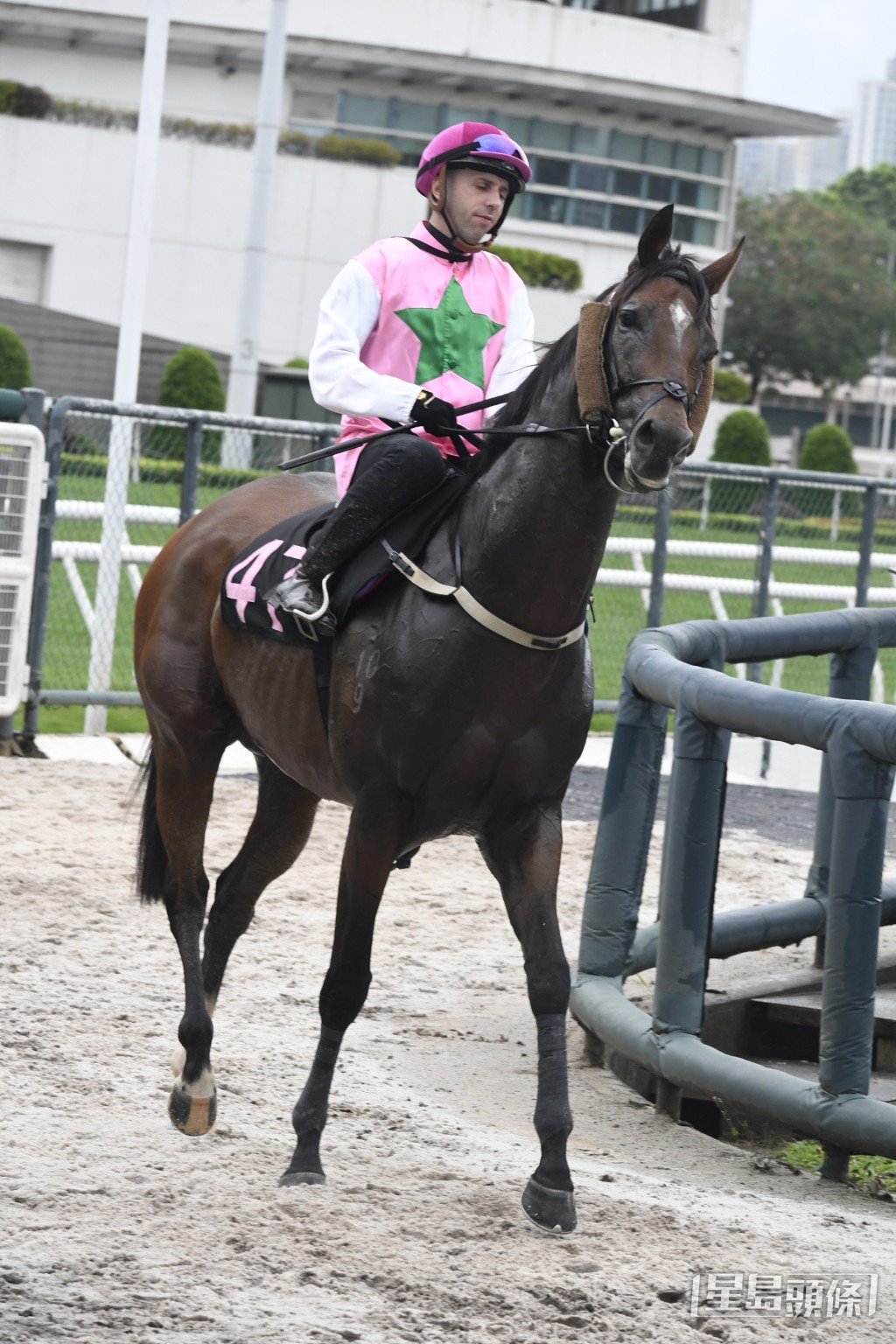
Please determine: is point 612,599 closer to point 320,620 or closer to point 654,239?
point 320,620

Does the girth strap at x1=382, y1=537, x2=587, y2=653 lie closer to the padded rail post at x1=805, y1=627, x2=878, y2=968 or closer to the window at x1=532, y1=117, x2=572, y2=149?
the padded rail post at x1=805, y1=627, x2=878, y2=968

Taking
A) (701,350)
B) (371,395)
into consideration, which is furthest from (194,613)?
(701,350)

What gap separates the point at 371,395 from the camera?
4012mm

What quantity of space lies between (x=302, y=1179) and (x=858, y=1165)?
1707 millimetres

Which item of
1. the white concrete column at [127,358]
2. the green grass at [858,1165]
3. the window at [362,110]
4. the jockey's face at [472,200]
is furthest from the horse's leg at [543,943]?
the window at [362,110]

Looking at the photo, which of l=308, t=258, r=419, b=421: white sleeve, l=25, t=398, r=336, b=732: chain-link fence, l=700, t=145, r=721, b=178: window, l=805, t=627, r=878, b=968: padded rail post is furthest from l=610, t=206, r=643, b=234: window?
l=308, t=258, r=419, b=421: white sleeve

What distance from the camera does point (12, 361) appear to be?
2923 centimetres

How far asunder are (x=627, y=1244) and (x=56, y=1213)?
1220 mm

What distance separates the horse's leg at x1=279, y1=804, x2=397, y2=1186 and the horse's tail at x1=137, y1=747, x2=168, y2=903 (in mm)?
1154

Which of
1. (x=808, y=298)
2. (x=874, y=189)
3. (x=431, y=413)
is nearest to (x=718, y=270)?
(x=431, y=413)

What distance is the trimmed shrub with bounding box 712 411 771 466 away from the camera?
35.6 m

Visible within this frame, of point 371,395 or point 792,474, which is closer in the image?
point 371,395

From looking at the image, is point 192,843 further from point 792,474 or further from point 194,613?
point 792,474

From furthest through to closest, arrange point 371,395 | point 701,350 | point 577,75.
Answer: point 577,75 → point 371,395 → point 701,350
